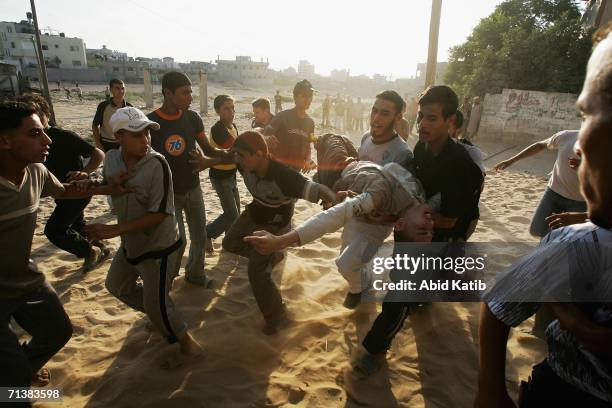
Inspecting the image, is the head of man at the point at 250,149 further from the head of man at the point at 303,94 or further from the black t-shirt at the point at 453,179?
the head of man at the point at 303,94

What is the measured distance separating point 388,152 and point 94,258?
388 centimetres

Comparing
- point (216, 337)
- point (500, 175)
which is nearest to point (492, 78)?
point (500, 175)

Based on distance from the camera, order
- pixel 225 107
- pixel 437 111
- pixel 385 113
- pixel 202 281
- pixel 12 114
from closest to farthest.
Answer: pixel 12 114, pixel 437 111, pixel 385 113, pixel 202 281, pixel 225 107

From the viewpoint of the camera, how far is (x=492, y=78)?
17.7 meters

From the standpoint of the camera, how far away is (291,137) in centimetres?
501

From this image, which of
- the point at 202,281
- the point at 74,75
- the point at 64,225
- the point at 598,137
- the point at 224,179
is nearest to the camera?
the point at 598,137

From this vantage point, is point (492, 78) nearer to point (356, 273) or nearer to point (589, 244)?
point (356, 273)

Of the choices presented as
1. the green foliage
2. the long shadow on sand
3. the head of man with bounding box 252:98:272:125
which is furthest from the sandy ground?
the green foliage

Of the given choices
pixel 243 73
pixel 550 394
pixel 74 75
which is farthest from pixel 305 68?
pixel 550 394

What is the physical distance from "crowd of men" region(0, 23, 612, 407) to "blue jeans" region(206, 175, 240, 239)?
0.63m

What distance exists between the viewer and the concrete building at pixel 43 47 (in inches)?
2384

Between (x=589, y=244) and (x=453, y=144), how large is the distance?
A: 1954 mm

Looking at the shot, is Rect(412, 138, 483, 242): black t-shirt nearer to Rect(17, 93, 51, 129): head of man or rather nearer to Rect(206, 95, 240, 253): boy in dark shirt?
Rect(206, 95, 240, 253): boy in dark shirt

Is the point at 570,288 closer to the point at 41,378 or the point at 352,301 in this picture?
the point at 352,301
